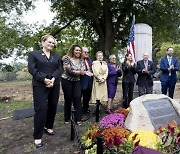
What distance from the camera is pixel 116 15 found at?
65.6 ft

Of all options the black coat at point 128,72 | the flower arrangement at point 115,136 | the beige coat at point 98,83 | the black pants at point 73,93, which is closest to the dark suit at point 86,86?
the beige coat at point 98,83

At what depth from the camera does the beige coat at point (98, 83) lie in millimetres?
7172

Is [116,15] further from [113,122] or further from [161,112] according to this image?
[113,122]

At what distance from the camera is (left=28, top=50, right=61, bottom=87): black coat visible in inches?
195

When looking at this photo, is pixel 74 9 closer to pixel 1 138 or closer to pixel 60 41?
pixel 60 41

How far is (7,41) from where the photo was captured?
17719mm

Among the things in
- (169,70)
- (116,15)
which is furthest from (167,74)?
(116,15)

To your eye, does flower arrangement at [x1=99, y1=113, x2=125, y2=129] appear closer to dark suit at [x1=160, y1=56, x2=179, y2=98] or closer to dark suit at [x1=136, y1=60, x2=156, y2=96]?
dark suit at [x1=136, y1=60, x2=156, y2=96]

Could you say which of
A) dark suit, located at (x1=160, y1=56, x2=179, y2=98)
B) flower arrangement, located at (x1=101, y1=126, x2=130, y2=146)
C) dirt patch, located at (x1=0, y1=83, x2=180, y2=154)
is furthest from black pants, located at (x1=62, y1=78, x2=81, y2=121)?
dark suit, located at (x1=160, y1=56, x2=179, y2=98)

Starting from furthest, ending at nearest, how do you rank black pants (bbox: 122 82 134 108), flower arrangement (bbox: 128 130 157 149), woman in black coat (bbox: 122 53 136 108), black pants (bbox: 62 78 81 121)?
black pants (bbox: 122 82 134 108)
woman in black coat (bbox: 122 53 136 108)
black pants (bbox: 62 78 81 121)
flower arrangement (bbox: 128 130 157 149)

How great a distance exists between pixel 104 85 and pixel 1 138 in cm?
280

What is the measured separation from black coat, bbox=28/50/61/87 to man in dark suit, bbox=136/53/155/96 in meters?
3.11

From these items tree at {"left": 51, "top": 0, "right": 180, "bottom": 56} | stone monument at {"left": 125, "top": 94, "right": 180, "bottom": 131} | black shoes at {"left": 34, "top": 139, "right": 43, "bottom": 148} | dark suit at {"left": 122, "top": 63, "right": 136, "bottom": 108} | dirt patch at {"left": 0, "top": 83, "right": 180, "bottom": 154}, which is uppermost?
tree at {"left": 51, "top": 0, "right": 180, "bottom": 56}

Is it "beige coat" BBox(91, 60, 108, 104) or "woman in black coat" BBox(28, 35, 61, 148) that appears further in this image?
"beige coat" BBox(91, 60, 108, 104)
